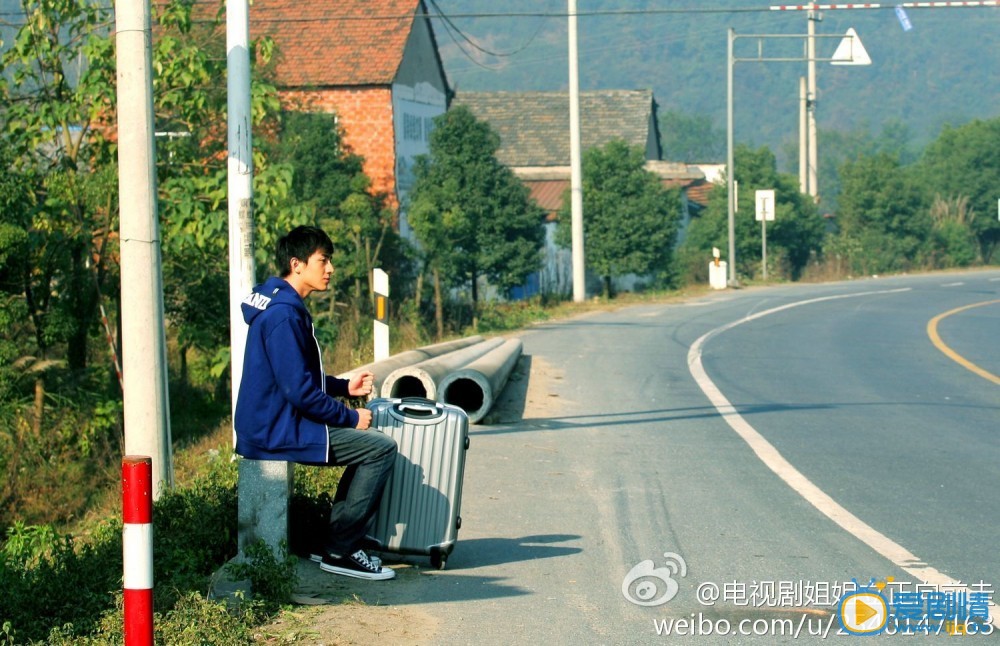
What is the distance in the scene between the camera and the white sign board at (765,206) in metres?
42.3

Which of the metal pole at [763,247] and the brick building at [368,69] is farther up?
the brick building at [368,69]

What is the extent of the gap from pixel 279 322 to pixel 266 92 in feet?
23.6

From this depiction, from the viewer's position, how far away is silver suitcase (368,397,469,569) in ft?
21.2

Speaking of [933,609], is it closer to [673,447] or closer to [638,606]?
[638,606]

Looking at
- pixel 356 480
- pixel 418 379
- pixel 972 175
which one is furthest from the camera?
pixel 972 175

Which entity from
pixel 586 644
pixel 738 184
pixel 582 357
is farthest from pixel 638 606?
pixel 738 184

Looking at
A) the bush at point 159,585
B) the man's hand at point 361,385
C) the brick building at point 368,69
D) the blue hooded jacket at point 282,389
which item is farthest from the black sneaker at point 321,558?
the brick building at point 368,69

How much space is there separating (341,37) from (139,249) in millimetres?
32499

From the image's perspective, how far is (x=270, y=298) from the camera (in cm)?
600

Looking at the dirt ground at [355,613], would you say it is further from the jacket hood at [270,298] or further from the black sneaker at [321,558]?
the jacket hood at [270,298]

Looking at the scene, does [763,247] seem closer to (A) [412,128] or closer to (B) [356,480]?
(A) [412,128]

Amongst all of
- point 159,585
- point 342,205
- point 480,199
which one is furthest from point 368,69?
point 159,585

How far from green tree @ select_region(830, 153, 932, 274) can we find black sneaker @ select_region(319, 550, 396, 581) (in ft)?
160

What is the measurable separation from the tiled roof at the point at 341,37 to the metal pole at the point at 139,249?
2948cm
